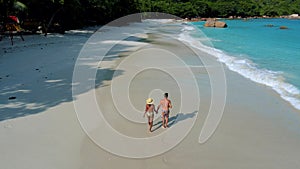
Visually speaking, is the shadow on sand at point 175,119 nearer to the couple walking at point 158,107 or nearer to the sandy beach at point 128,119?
the sandy beach at point 128,119

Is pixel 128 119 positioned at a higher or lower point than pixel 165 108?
lower

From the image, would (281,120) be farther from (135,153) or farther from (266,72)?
(266,72)

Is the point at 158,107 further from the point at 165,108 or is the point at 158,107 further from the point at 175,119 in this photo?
the point at 175,119

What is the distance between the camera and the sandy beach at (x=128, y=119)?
6.68 metres

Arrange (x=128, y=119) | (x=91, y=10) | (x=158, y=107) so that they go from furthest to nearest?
(x=91, y=10), (x=128, y=119), (x=158, y=107)

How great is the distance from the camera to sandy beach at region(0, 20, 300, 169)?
6683 millimetres

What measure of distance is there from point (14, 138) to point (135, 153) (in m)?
3.19

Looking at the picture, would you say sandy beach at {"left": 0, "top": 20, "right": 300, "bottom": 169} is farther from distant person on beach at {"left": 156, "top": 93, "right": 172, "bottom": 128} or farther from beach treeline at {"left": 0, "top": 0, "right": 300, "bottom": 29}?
beach treeline at {"left": 0, "top": 0, "right": 300, "bottom": 29}

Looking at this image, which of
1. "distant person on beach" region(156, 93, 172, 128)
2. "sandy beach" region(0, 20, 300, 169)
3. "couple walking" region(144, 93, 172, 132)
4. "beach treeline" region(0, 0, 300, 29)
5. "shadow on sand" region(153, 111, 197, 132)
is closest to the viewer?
"sandy beach" region(0, 20, 300, 169)

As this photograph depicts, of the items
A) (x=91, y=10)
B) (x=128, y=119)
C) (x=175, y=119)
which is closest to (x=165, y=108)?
(x=175, y=119)

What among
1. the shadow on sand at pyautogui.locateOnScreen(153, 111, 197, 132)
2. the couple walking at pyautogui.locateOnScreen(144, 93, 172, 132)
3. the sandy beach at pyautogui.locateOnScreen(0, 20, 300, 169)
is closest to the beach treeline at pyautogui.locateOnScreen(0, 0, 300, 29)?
the sandy beach at pyautogui.locateOnScreen(0, 20, 300, 169)

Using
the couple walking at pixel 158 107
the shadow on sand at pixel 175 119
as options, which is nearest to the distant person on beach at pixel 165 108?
the couple walking at pixel 158 107

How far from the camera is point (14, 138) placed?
7238mm

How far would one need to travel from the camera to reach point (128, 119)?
891 cm
